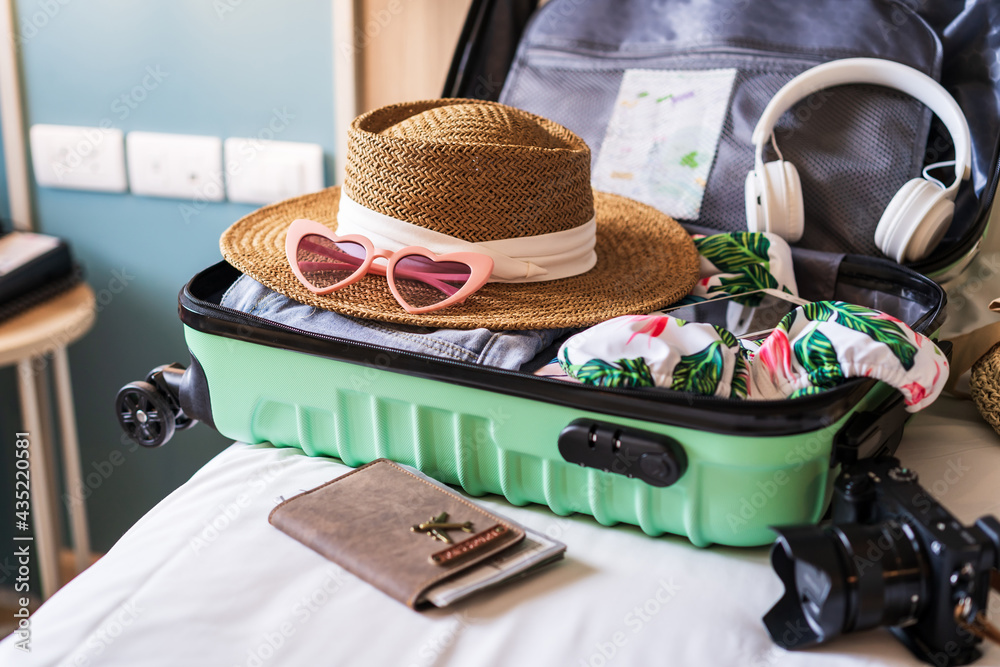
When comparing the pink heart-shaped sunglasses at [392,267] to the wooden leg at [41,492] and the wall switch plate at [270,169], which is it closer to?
the wall switch plate at [270,169]

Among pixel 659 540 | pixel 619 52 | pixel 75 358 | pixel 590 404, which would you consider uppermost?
pixel 619 52

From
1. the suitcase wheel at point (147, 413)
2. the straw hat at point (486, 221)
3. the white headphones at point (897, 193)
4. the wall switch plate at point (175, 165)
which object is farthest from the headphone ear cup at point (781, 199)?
the wall switch plate at point (175, 165)

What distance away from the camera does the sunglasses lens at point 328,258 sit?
69 centimetres

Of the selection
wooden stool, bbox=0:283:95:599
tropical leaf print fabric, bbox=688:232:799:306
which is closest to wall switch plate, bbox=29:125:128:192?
wooden stool, bbox=0:283:95:599

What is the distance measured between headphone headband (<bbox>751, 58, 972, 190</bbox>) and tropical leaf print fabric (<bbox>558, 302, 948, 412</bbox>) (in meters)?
0.34

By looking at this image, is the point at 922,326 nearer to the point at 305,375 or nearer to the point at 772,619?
the point at 772,619

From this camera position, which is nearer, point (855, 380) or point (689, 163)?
point (855, 380)

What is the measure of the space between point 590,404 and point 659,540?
0.40 ft

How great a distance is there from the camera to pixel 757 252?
0.82 m

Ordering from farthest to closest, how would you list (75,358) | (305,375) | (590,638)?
(75,358), (305,375), (590,638)

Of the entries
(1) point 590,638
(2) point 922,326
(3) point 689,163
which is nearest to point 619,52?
(3) point 689,163

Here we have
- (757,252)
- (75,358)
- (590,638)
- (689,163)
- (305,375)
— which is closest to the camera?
(590,638)

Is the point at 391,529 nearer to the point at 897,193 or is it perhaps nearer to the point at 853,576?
the point at 853,576

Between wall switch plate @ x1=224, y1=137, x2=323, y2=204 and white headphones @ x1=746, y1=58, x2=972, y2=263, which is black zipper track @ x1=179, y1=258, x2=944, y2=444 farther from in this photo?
wall switch plate @ x1=224, y1=137, x2=323, y2=204
